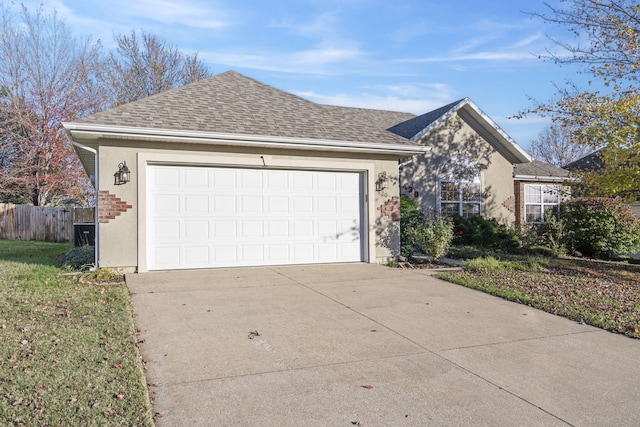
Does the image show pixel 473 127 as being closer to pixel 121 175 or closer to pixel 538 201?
pixel 538 201

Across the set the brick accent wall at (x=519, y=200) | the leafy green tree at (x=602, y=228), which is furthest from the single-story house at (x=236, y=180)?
the brick accent wall at (x=519, y=200)

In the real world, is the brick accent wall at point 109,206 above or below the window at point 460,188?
below

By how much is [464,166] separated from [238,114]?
8822 millimetres

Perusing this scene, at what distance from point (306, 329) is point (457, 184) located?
Answer: 460 inches

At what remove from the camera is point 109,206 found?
8.59 metres

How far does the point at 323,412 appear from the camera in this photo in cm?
325

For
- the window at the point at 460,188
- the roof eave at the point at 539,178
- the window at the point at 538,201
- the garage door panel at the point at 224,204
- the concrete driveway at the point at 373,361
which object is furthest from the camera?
the window at the point at 538,201

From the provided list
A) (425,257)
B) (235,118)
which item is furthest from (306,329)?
(425,257)

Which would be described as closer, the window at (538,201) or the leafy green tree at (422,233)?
the leafy green tree at (422,233)

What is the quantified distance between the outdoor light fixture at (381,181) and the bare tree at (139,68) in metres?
20.5

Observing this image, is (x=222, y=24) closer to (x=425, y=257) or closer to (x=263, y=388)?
(x=425, y=257)

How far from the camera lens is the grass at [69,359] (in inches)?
120

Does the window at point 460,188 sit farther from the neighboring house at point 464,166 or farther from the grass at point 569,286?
the grass at point 569,286

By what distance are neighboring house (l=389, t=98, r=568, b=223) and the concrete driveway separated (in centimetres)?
816
